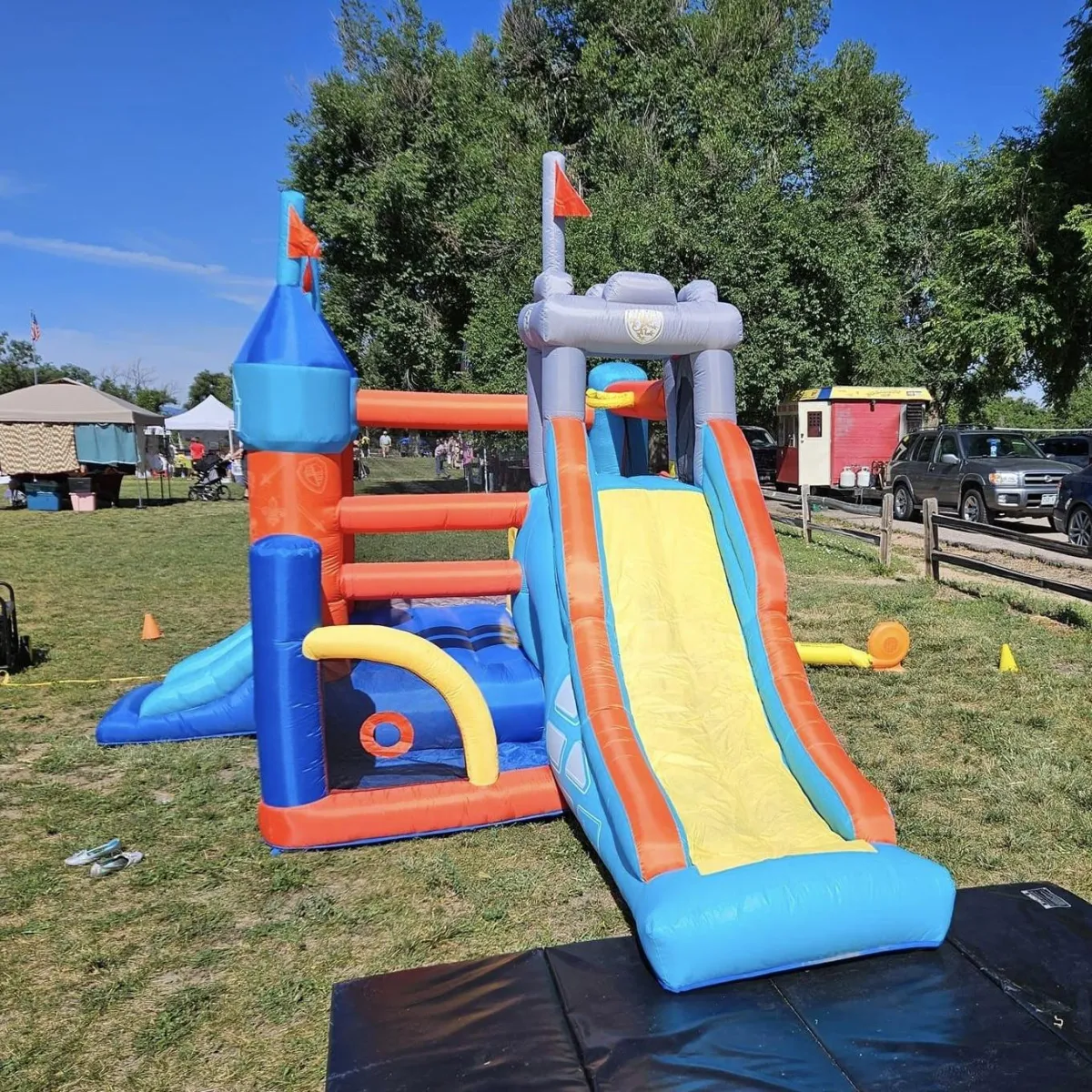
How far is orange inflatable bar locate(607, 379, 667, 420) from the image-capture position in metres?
6.19

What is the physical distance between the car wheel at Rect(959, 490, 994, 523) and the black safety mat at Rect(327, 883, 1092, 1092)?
41.6 ft

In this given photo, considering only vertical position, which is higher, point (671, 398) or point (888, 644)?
point (671, 398)

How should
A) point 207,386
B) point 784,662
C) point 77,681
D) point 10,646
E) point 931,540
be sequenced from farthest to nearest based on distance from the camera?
point 207,386 < point 931,540 < point 10,646 < point 77,681 < point 784,662

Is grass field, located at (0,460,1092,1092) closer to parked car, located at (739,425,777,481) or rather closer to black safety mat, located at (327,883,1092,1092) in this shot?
black safety mat, located at (327,883,1092,1092)

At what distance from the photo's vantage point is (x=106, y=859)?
450cm

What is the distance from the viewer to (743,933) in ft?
10.9

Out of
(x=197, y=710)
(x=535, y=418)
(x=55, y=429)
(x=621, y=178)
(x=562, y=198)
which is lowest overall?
(x=197, y=710)

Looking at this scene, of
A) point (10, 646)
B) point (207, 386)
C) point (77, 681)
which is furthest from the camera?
point (207, 386)

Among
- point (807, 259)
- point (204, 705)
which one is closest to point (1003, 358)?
point (807, 259)

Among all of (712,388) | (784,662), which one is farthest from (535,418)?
(784,662)

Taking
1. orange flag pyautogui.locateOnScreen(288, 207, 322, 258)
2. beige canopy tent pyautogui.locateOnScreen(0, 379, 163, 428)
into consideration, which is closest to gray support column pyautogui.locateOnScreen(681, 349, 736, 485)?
orange flag pyautogui.locateOnScreen(288, 207, 322, 258)

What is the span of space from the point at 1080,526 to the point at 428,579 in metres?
10.8

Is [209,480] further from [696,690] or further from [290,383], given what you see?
[696,690]

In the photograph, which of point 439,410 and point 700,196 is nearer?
point 439,410
